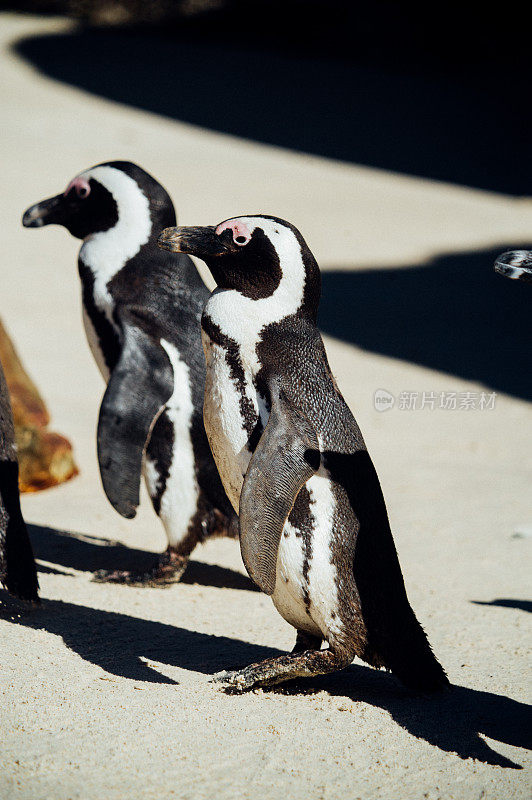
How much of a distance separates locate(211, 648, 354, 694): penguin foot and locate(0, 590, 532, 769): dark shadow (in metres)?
0.13

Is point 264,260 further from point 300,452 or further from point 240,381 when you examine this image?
point 300,452

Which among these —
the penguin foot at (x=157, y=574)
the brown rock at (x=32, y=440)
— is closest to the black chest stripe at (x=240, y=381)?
the penguin foot at (x=157, y=574)

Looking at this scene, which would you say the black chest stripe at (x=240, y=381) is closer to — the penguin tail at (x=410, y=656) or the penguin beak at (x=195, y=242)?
the penguin beak at (x=195, y=242)

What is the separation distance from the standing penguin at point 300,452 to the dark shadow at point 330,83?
33.9 ft

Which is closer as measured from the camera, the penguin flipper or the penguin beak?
the penguin beak

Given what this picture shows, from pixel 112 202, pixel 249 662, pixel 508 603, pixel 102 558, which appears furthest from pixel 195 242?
pixel 508 603

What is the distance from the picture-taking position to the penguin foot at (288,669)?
2689 millimetres

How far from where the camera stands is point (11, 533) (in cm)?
298

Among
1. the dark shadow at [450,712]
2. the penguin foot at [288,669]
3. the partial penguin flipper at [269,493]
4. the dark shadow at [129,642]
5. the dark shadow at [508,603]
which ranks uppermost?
the partial penguin flipper at [269,493]

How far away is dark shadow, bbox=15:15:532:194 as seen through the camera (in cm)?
1398

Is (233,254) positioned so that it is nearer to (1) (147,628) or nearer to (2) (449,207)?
(1) (147,628)

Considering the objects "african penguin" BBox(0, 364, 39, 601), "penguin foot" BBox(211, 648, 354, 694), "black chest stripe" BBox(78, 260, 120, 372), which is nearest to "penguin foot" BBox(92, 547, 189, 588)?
"african penguin" BBox(0, 364, 39, 601)

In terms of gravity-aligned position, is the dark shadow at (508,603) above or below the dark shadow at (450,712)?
below

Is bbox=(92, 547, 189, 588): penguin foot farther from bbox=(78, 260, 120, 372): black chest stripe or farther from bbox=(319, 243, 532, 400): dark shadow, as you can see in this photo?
bbox=(319, 243, 532, 400): dark shadow
